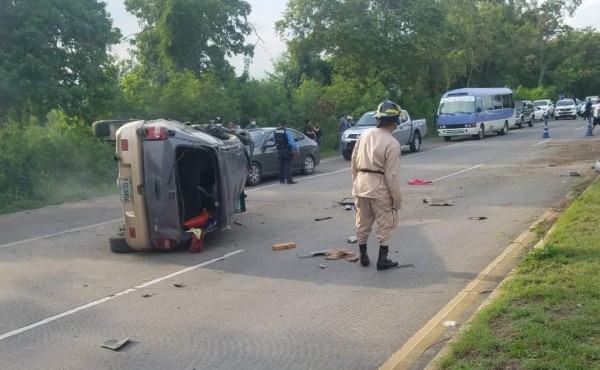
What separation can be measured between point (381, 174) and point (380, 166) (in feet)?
0.34

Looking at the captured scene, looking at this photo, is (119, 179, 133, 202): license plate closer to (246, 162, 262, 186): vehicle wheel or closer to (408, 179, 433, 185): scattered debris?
(246, 162, 262, 186): vehicle wheel

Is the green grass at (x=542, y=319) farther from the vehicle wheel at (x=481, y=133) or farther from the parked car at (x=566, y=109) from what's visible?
the parked car at (x=566, y=109)

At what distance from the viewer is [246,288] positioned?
7762 mm

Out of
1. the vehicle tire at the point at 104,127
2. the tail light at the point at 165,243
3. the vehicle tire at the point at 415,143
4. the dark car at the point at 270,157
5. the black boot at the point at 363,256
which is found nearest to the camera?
the black boot at the point at 363,256

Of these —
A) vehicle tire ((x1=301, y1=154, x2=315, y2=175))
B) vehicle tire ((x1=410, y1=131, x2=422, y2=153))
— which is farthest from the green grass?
vehicle tire ((x1=410, y1=131, x2=422, y2=153))

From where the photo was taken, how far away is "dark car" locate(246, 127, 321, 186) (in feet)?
61.7

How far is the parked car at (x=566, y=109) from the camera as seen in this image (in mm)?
53344

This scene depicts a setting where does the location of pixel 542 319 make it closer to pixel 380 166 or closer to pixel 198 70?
pixel 380 166

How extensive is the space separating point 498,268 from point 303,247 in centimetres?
294

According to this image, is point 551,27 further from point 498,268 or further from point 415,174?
point 498,268

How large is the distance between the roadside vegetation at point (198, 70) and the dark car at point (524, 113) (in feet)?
17.5

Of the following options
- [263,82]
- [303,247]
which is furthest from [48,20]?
[303,247]

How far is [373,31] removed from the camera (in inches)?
1500

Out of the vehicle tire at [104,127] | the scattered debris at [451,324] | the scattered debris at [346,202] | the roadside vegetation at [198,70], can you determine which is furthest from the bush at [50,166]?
the scattered debris at [451,324]
